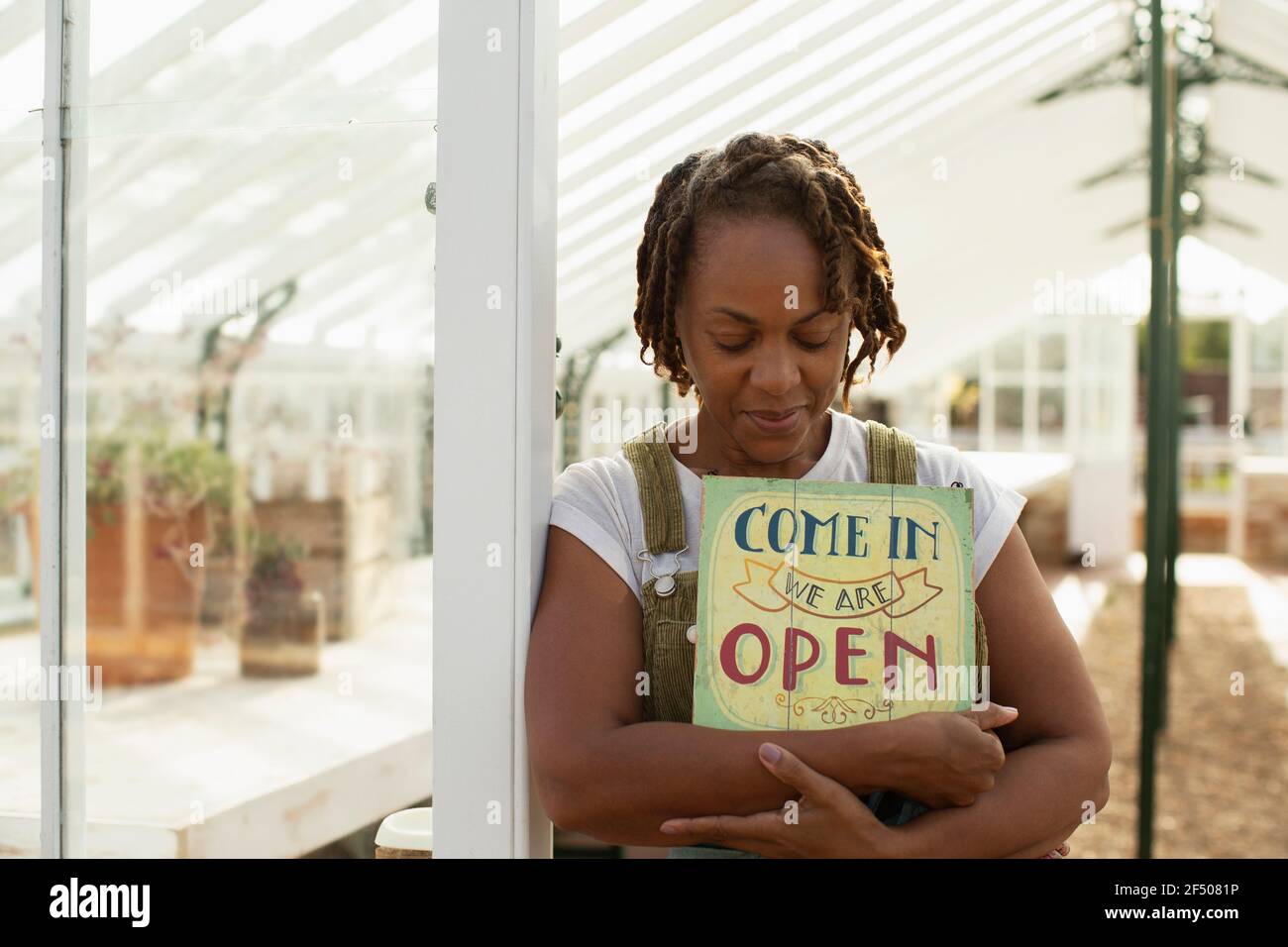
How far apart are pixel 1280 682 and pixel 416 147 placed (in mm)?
7034

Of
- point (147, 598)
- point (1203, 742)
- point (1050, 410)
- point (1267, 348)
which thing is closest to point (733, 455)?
point (147, 598)

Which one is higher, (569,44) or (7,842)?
(569,44)

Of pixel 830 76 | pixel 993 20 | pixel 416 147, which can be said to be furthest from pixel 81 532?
pixel 993 20

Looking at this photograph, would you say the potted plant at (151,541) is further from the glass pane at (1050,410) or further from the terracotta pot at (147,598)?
the glass pane at (1050,410)

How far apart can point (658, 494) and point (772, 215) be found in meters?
0.28

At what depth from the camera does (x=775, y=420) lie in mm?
1060

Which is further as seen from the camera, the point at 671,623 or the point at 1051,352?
the point at 1051,352

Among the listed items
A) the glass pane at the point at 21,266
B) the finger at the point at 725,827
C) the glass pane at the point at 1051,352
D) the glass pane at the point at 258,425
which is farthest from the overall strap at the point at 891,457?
the glass pane at the point at 1051,352

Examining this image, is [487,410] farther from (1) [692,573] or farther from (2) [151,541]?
(2) [151,541]

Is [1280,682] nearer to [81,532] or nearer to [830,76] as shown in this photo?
[830,76]

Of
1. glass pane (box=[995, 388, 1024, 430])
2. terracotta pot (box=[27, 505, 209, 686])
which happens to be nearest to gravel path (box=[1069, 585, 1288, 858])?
terracotta pot (box=[27, 505, 209, 686])

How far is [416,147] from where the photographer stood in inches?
55.0

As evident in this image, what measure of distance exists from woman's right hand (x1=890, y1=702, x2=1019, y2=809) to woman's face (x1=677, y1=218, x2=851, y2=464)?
0.94ft
